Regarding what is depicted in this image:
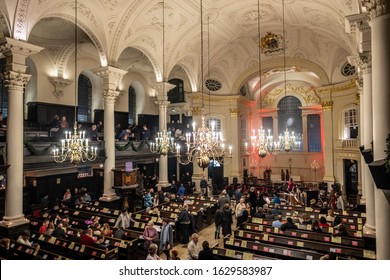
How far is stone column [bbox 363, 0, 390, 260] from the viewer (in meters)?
4.92

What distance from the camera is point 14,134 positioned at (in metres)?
9.30

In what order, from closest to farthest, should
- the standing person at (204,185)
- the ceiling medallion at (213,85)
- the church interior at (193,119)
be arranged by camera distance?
the church interior at (193,119) → the standing person at (204,185) → the ceiling medallion at (213,85)

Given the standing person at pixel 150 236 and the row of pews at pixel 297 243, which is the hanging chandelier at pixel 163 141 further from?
the row of pews at pixel 297 243

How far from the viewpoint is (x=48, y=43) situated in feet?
50.8

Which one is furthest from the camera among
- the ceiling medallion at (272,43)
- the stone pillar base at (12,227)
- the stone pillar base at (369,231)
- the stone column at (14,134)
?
the ceiling medallion at (272,43)

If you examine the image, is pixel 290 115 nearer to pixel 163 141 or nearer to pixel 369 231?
pixel 163 141

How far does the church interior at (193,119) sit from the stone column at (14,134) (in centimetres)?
3

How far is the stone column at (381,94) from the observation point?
194 inches

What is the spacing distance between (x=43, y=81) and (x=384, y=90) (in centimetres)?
1559

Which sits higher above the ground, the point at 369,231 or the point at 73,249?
the point at 369,231

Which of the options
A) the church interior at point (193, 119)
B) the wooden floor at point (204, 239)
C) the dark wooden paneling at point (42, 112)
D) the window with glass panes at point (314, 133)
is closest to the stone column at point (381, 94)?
the church interior at point (193, 119)

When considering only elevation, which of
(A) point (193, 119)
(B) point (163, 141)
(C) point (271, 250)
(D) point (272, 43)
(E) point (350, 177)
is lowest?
(C) point (271, 250)

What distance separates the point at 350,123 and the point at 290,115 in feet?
27.0

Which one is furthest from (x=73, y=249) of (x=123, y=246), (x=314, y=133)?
(x=314, y=133)
